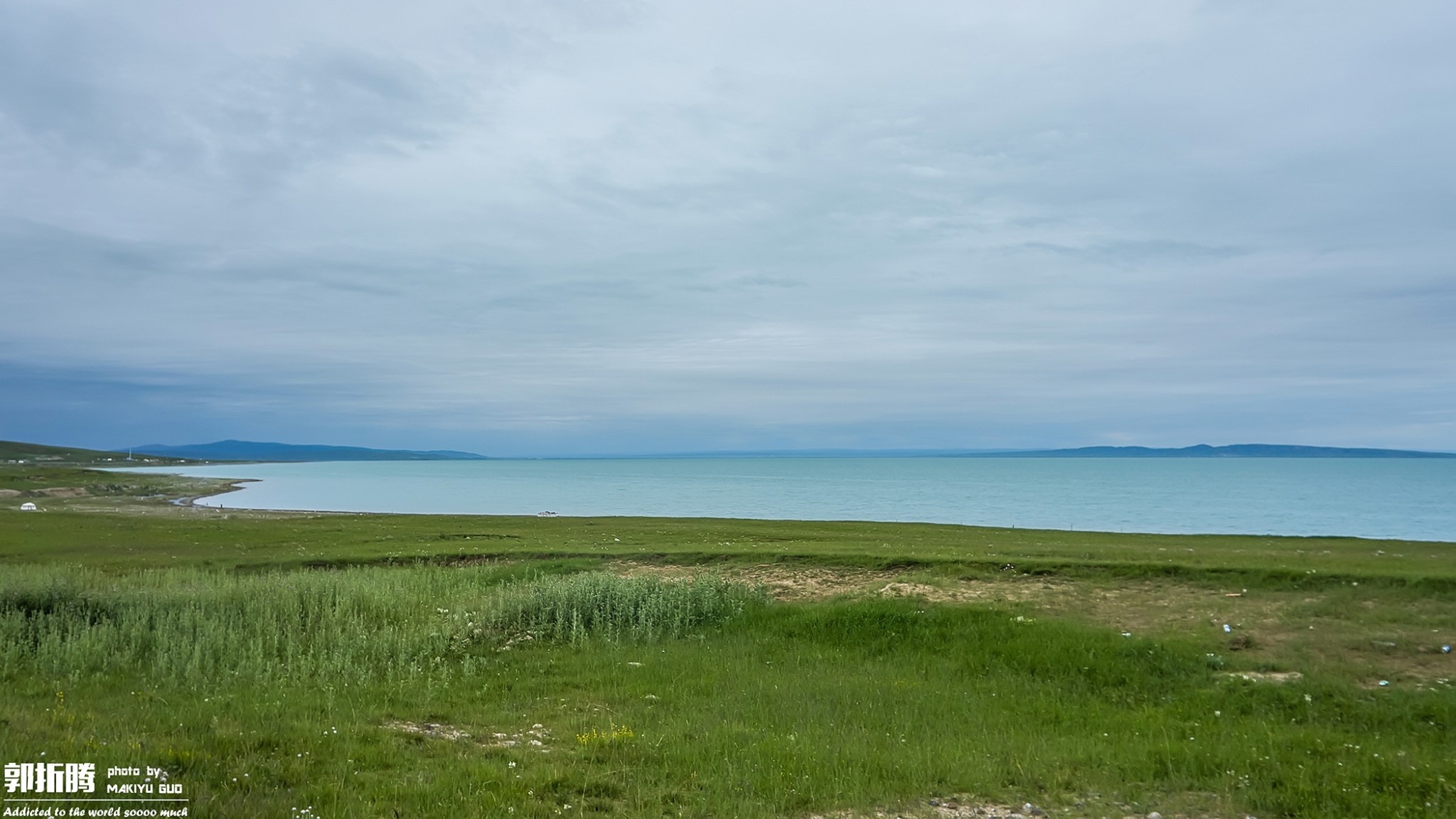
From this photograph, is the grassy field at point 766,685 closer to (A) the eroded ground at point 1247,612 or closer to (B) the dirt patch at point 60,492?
(A) the eroded ground at point 1247,612

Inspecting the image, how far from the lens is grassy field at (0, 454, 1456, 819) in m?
7.69

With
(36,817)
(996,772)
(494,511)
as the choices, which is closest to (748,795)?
(996,772)

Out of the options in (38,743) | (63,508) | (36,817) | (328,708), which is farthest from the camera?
(63,508)

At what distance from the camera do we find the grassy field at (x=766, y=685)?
769cm

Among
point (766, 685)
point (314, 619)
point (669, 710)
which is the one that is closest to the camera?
point (669, 710)

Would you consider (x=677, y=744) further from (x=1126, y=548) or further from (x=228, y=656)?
(x=1126, y=548)

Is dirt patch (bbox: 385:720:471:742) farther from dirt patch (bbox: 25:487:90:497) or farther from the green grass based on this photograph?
dirt patch (bbox: 25:487:90:497)

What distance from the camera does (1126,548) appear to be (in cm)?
2781

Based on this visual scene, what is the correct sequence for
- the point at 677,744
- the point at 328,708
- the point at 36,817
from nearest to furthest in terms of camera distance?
the point at 36,817, the point at 677,744, the point at 328,708

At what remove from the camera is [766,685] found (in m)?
12.2

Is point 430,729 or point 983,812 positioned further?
point 430,729

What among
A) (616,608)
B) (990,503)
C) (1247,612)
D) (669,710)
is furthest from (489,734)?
(990,503)

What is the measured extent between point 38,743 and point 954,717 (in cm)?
1029

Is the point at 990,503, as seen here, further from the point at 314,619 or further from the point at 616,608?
the point at 314,619
